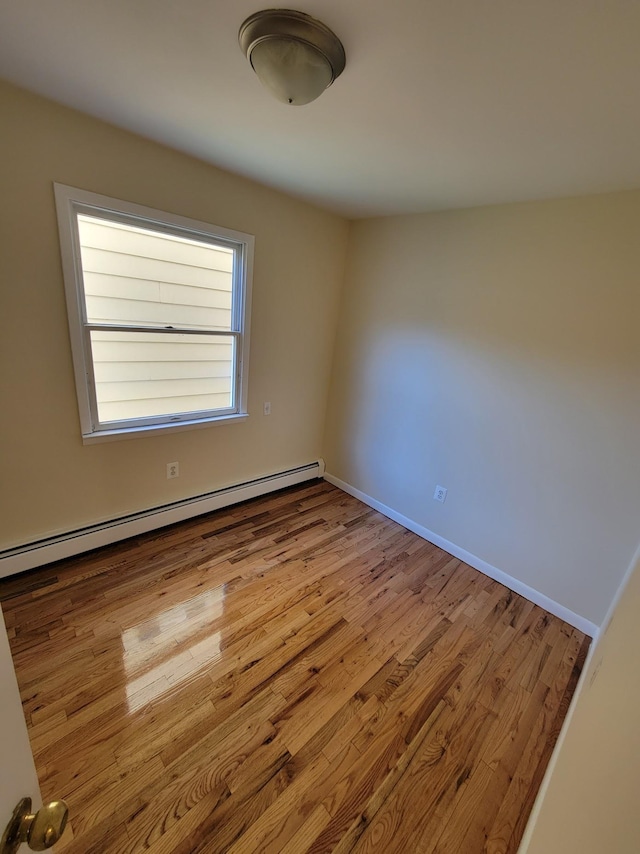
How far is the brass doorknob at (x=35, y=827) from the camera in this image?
47 centimetres

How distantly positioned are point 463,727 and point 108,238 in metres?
2.96

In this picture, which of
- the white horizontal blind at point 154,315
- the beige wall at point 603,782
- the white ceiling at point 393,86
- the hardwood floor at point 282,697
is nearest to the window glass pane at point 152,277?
the white horizontal blind at point 154,315

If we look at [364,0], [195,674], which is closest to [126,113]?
[364,0]

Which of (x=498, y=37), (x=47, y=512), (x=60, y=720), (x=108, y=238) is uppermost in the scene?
(x=498, y=37)

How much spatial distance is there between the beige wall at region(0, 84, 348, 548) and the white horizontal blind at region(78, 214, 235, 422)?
0.17 metres

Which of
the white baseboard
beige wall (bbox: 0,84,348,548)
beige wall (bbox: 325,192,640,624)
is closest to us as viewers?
beige wall (bbox: 0,84,348,548)

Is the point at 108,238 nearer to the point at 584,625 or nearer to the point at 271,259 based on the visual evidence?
the point at 271,259

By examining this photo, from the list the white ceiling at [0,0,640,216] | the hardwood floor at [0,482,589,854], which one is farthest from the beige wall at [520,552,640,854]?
the white ceiling at [0,0,640,216]

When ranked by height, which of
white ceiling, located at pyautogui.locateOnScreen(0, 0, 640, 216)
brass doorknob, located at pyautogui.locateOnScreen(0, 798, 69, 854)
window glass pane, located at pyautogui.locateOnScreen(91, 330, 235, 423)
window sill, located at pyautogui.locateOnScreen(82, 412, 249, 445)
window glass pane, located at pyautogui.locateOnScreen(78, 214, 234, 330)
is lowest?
window sill, located at pyautogui.locateOnScreen(82, 412, 249, 445)

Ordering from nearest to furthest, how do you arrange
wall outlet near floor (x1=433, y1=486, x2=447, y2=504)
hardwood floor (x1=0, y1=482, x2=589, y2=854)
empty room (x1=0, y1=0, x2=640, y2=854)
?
empty room (x1=0, y1=0, x2=640, y2=854)
hardwood floor (x1=0, y1=482, x2=589, y2=854)
wall outlet near floor (x1=433, y1=486, x2=447, y2=504)

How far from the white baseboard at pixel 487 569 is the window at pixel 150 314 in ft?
5.06

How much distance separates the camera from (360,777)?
1.26m

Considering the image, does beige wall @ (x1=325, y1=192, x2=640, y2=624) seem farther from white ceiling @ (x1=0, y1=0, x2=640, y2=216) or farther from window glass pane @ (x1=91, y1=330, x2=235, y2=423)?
window glass pane @ (x1=91, y1=330, x2=235, y2=423)

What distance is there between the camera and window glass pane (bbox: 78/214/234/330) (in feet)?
6.20
